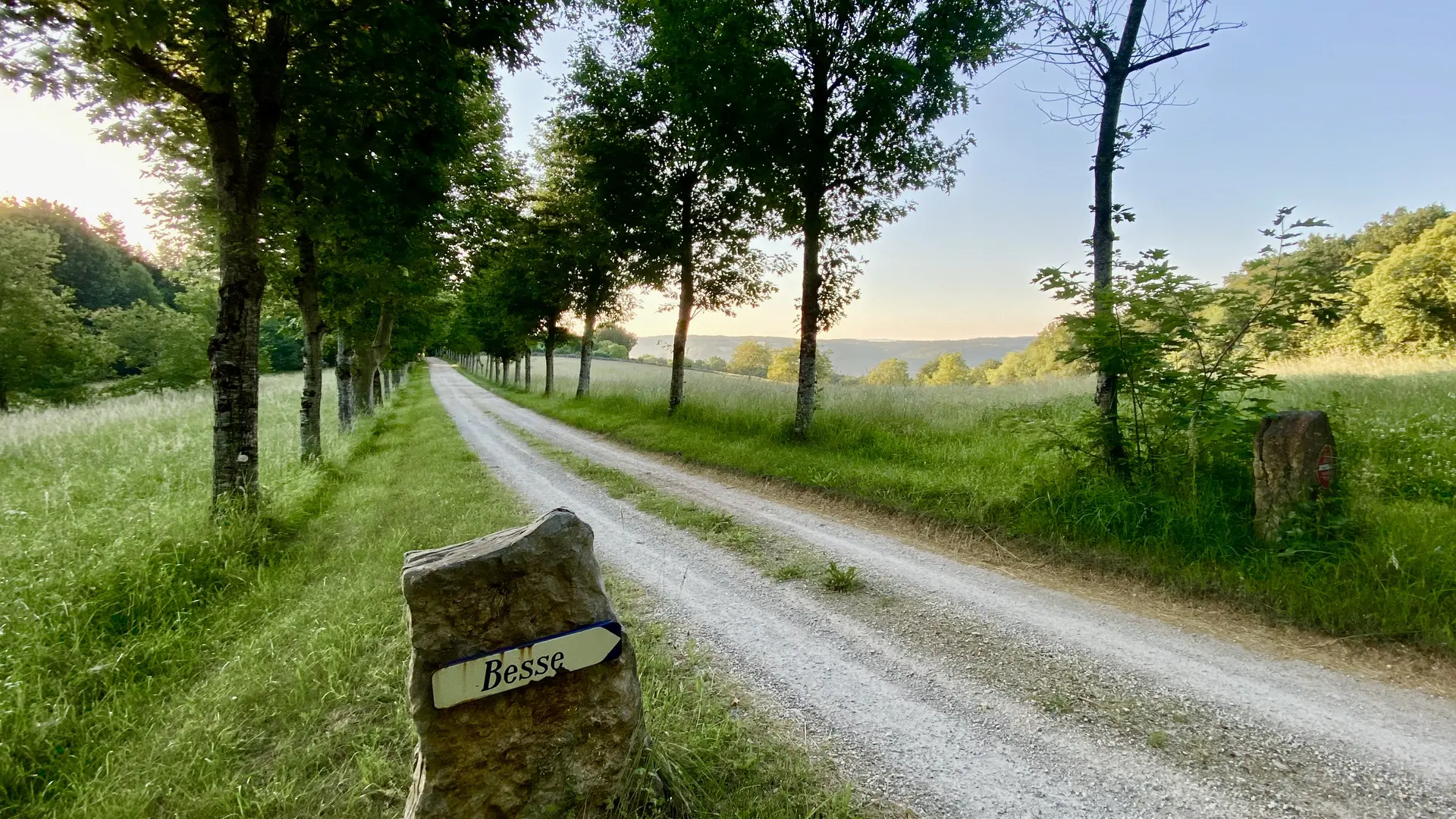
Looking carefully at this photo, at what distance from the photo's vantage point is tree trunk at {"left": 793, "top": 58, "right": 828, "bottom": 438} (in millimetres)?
10234

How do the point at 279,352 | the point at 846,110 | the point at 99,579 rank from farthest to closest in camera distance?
the point at 279,352 < the point at 846,110 < the point at 99,579

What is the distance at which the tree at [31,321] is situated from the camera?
61.8ft

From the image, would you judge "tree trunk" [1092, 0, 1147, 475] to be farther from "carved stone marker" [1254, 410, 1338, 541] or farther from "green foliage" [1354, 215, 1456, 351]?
"green foliage" [1354, 215, 1456, 351]

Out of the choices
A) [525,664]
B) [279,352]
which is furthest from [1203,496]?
[279,352]

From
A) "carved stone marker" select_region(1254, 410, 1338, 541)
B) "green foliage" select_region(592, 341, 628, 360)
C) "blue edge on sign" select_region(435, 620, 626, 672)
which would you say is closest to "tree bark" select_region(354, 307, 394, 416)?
"blue edge on sign" select_region(435, 620, 626, 672)

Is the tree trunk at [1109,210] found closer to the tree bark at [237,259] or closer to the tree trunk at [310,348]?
the tree bark at [237,259]

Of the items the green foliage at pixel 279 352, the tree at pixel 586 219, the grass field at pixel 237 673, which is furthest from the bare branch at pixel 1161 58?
the green foliage at pixel 279 352

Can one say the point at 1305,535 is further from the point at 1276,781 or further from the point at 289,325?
the point at 289,325

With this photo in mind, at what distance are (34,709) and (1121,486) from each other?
867 cm

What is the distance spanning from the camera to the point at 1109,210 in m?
6.32

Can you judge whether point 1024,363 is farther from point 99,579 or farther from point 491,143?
point 99,579

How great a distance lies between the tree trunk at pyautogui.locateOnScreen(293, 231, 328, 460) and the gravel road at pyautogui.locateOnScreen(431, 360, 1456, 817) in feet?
27.5

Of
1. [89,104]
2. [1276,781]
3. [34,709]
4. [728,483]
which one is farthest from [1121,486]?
[89,104]

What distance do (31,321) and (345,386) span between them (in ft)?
54.9
